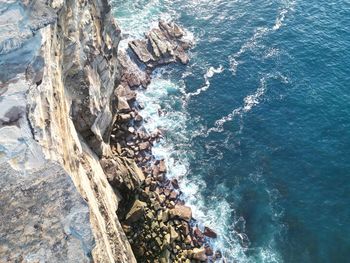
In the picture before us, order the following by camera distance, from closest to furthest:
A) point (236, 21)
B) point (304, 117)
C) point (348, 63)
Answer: point (304, 117), point (348, 63), point (236, 21)

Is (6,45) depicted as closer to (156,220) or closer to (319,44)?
(156,220)

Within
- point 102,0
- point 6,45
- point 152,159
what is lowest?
point 152,159

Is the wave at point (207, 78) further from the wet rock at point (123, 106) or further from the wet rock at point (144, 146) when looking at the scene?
the wet rock at point (144, 146)

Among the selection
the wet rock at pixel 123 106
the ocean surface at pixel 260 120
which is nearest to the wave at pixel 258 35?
the ocean surface at pixel 260 120

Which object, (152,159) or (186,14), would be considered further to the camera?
(186,14)

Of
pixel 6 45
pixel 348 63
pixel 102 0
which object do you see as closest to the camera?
pixel 6 45

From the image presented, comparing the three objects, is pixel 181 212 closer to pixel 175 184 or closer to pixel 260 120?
pixel 175 184

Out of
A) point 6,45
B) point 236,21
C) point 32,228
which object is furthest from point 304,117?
point 32,228
